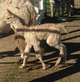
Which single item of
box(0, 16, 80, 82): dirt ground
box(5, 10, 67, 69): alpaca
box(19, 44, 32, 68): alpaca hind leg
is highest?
box(5, 10, 67, 69): alpaca

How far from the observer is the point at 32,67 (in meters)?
5.16

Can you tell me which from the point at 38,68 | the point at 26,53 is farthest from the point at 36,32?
the point at 38,68

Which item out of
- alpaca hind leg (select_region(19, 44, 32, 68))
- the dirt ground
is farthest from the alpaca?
the dirt ground

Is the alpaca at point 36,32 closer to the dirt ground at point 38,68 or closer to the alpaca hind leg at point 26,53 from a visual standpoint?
the alpaca hind leg at point 26,53

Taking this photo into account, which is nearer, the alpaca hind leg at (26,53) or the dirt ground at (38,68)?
the dirt ground at (38,68)

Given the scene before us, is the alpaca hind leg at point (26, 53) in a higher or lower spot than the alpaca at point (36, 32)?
lower

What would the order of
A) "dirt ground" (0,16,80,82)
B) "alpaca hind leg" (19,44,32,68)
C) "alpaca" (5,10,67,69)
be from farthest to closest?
"alpaca hind leg" (19,44,32,68), "alpaca" (5,10,67,69), "dirt ground" (0,16,80,82)

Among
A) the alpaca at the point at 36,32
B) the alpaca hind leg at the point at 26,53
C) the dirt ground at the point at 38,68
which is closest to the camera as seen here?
the dirt ground at the point at 38,68

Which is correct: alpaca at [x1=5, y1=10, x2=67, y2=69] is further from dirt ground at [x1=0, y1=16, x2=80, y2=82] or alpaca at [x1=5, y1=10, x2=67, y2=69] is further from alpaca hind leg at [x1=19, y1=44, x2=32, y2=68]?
dirt ground at [x1=0, y1=16, x2=80, y2=82]

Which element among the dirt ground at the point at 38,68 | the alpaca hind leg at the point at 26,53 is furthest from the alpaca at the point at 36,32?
the dirt ground at the point at 38,68

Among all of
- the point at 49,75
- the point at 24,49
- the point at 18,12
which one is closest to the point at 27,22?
the point at 18,12

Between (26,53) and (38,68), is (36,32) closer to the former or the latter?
(26,53)

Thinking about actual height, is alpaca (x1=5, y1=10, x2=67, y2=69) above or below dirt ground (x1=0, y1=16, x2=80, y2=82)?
above

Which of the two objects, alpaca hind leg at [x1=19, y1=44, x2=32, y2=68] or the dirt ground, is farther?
alpaca hind leg at [x1=19, y1=44, x2=32, y2=68]
